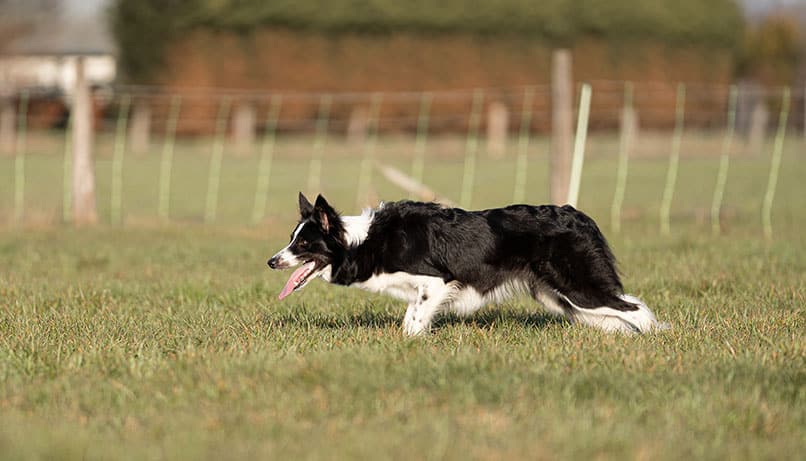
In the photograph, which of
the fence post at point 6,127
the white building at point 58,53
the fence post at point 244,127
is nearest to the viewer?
the fence post at point 6,127

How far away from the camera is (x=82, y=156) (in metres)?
15.3

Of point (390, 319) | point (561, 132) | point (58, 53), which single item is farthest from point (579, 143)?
point (58, 53)

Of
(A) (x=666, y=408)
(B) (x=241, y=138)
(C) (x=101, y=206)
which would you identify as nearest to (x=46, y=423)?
(A) (x=666, y=408)

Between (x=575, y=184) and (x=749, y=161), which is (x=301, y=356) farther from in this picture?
(x=749, y=161)

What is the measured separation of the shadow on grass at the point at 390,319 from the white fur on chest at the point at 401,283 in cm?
33

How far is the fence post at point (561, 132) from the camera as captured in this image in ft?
44.9

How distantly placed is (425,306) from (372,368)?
1.59 metres

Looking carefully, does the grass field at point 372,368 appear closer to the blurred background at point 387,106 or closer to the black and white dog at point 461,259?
the black and white dog at point 461,259

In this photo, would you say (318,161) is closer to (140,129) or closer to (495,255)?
(140,129)

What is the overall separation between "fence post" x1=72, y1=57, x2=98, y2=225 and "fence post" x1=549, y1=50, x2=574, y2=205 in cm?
703

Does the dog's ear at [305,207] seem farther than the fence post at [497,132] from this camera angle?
No

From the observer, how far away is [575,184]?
13.9 metres

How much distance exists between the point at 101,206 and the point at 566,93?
1004cm

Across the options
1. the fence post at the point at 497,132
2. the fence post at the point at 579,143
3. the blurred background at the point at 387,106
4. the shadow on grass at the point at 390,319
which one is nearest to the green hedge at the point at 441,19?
the blurred background at the point at 387,106
